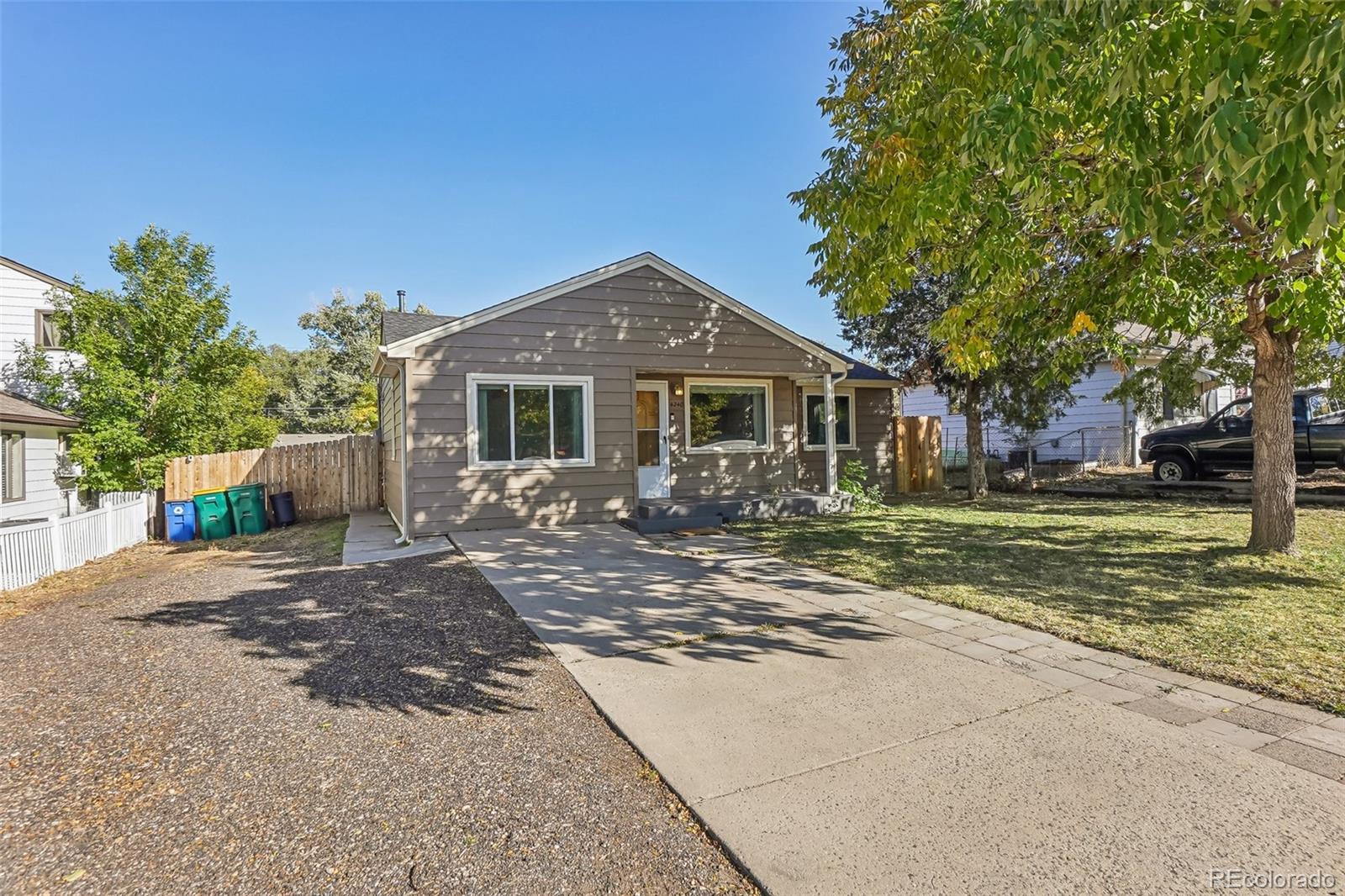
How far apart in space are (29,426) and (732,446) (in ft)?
43.6

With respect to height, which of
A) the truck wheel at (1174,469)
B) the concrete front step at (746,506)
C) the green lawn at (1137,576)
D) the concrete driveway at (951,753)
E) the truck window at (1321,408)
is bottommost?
the concrete driveway at (951,753)

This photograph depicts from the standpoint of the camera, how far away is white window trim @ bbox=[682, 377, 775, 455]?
38.2 ft

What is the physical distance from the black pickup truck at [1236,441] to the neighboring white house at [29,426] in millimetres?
20864

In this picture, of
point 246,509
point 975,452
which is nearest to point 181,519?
point 246,509

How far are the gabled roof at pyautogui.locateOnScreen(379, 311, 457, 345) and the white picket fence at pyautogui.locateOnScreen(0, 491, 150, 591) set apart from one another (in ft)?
16.4

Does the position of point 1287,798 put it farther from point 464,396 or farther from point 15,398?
point 15,398

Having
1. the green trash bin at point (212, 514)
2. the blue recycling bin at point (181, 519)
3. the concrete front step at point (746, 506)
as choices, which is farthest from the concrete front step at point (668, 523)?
the blue recycling bin at point (181, 519)

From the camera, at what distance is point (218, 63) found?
387 inches

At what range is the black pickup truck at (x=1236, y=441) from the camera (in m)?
12.0

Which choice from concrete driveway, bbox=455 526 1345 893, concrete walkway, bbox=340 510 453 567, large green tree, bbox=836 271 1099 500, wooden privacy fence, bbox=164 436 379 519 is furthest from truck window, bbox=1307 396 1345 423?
wooden privacy fence, bbox=164 436 379 519

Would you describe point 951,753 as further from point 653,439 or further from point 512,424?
point 653,439

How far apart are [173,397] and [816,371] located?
13188mm

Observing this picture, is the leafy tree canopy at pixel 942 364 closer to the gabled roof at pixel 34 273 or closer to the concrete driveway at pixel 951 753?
the concrete driveway at pixel 951 753

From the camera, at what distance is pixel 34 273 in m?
14.8
